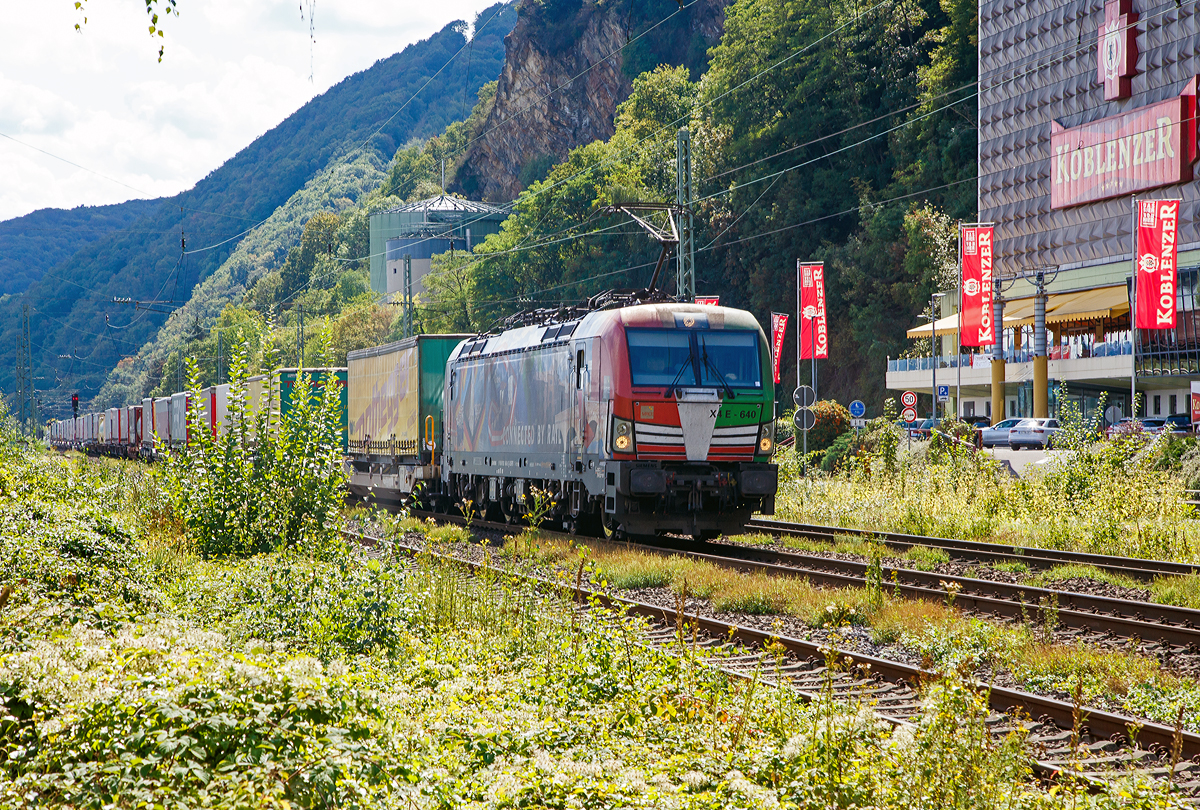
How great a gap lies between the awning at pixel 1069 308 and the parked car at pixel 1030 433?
839 cm

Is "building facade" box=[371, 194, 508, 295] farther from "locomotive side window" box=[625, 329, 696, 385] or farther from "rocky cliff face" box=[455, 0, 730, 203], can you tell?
"locomotive side window" box=[625, 329, 696, 385]

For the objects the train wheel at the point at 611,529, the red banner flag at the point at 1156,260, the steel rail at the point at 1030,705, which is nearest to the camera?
the steel rail at the point at 1030,705

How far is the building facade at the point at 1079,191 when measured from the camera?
1829 inches

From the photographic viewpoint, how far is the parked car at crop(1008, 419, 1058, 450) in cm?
4109

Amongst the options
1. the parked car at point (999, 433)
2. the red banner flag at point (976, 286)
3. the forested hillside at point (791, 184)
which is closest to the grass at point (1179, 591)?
the parked car at point (999, 433)

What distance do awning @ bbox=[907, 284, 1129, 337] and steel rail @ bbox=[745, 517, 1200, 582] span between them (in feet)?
108

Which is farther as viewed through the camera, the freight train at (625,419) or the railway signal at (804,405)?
the railway signal at (804,405)

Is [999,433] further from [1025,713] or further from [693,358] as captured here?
[1025,713]

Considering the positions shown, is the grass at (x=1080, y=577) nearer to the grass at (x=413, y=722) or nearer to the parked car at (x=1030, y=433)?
the grass at (x=413, y=722)

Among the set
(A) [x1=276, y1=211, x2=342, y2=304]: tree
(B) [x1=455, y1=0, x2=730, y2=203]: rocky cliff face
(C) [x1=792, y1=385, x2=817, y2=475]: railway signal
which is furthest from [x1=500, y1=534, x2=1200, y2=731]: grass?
(A) [x1=276, y1=211, x2=342, y2=304]: tree

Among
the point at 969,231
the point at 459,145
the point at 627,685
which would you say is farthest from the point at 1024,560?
the point at 459,145

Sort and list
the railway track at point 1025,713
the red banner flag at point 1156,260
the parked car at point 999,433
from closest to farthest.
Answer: the railway track at point 1025,713
the red banner flag at point 1156,260
the parked car at point 999,433

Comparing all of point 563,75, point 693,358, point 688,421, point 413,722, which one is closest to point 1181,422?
point 693,358

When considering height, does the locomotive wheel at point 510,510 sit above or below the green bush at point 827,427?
below
